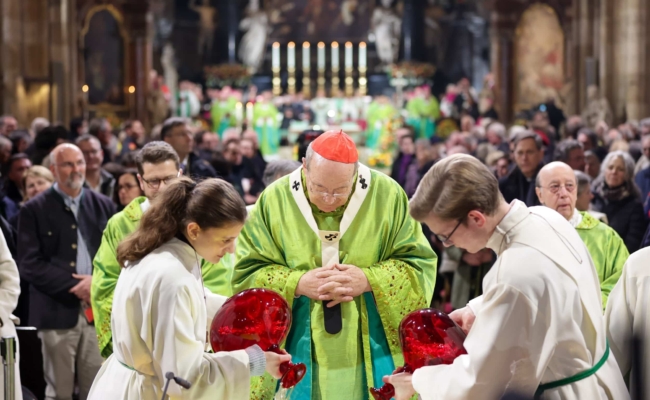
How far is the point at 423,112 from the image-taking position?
27.0 meters

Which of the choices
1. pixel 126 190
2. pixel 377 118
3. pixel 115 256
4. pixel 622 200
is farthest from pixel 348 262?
pixel 377 118

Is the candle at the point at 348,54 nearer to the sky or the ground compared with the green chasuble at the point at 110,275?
nearer to the sky

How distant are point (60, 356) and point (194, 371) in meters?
3.83

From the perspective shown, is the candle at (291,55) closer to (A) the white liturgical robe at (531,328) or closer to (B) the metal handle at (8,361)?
(B) the metal handle at (8,361)

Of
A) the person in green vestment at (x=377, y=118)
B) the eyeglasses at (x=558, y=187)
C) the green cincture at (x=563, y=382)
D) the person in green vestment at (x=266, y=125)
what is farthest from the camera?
the person in green vestment at (x=266, y=125)

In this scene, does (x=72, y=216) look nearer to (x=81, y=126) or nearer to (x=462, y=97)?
(x=81, y=126)

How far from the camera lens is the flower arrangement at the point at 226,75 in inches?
1334

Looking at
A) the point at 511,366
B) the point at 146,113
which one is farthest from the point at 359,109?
the point at 511,366

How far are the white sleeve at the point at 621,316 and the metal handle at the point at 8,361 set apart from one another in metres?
2.58

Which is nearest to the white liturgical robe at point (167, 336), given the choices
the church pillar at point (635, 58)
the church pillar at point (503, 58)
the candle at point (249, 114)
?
the church pillar at point (635, 58)

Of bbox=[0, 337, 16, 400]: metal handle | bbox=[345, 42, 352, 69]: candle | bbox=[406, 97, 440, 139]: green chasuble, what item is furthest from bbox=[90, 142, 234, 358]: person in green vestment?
bbox=[345, 42, 352, 69]: candle

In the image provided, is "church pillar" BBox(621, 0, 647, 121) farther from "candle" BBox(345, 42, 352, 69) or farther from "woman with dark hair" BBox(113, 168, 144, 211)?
"candle" BBox(345, 42, 352, 69)

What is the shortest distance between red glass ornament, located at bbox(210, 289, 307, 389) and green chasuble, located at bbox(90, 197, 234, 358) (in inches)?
67.9

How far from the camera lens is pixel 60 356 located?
24.1 ft
